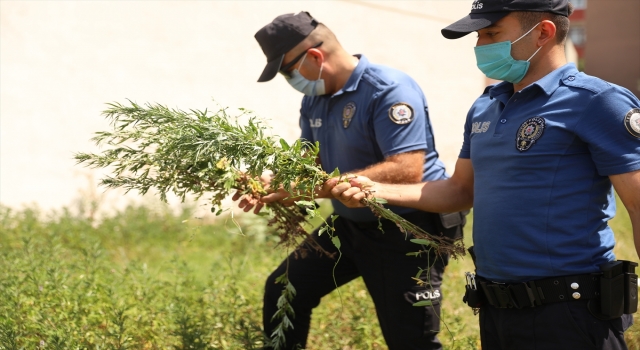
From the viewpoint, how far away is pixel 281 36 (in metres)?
3.61

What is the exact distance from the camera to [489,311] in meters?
2.62

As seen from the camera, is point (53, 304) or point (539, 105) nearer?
point (539, 105)

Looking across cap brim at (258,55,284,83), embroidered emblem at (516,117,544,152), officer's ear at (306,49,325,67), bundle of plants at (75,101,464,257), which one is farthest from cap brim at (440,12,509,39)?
cap brim at (258,55,284,83)

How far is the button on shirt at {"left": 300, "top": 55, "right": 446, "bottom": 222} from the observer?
3291 millimetres

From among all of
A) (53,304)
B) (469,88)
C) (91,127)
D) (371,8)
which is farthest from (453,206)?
(469,88)

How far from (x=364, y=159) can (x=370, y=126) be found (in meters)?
0.17

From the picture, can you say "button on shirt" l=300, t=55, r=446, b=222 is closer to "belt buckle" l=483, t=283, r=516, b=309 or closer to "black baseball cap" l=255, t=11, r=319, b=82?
"black baseball cap" l=255, t=11, r=319, b=82

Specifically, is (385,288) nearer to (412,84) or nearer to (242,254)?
(412,84)

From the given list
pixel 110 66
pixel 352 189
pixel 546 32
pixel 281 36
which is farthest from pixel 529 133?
pixel 110 66

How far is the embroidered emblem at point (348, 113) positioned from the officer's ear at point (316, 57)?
0.30 meters

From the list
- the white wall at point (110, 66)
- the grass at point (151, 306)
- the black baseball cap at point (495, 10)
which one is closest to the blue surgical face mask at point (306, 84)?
the grass at point (151, 306)

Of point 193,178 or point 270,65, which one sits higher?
point 270,65

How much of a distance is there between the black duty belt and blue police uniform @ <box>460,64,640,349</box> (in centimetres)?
1

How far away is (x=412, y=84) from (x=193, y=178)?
3.88 ft
